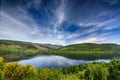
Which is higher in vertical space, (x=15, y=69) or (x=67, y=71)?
(x=15, y=69)

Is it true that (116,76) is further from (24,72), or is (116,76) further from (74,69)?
(74,69)

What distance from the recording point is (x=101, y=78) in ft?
62.4

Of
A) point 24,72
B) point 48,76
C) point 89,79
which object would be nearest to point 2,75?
point 24,72

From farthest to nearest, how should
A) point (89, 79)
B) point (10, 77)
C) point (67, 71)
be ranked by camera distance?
point (67, 71)
point (10, 77)
point (89, 79)

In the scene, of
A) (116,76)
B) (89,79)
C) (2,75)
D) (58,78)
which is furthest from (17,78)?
(116,76)

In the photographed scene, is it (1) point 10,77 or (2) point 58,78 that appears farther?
(1) point 10,77

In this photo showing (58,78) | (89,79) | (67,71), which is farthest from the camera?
(67,71)

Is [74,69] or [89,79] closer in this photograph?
[89,79]

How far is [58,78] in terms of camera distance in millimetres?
18703

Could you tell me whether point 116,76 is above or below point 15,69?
below

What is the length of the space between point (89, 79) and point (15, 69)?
11.7 m

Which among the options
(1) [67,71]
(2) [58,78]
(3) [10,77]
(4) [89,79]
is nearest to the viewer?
(2) [58,78]

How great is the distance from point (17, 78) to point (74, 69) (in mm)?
19006

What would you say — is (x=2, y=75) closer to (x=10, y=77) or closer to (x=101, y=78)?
(x=10, y=77)
